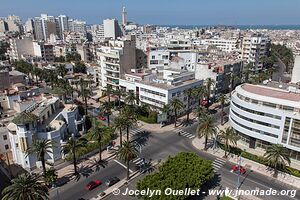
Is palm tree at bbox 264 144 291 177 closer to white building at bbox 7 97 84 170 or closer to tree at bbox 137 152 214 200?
tree at bbox 137 152 214 200

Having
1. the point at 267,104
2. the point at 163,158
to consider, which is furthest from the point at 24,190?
the point at 267,104

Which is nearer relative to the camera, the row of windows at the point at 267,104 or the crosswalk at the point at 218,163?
the row of windows at the point at 267,104

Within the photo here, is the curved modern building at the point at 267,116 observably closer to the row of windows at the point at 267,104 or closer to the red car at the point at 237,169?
the row of windows at the point at 267,104

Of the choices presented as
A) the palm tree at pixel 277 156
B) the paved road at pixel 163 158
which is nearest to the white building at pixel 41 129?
the paved road at pixel 163 158

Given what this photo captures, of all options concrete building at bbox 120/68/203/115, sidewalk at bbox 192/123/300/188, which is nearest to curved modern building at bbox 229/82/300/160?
sidewalk at bbox 192/123/300/188

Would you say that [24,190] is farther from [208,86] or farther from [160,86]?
[208,86]

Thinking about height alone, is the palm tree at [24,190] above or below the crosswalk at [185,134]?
above
